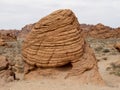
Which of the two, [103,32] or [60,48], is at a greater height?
[60,48]

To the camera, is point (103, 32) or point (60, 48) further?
point (103, 32)

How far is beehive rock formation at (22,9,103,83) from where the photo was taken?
1659cm

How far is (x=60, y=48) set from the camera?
16.8m

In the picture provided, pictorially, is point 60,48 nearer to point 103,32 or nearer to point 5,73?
point 5,73

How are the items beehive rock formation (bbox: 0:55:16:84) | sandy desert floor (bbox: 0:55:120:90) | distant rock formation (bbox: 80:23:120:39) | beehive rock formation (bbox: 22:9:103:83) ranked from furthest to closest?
1. distant rock formation (bbox: 80:23:120:39)
2. beehive rock formation (bbox: 22:9:103:83)
3. beehive rock formation (bbox: 0:55:16:84)
4. sandy desert floor (bbox: 0:55:120:90)

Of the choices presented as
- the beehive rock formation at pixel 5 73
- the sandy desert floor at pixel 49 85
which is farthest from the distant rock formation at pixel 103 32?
the sandy desert floor at pixel 49 85

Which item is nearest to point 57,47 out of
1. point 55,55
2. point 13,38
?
point 55,55

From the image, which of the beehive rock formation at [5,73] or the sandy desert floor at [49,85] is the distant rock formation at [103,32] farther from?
the sandy desert floor at [49,85]

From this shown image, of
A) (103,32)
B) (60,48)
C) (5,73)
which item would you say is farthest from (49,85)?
(103,32)

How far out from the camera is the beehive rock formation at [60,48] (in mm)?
16594

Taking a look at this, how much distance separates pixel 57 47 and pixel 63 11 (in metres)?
1.80

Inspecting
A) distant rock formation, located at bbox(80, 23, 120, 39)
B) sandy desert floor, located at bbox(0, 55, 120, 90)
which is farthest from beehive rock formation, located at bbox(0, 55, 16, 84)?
distant rock formation, located at bbox(80, 23, 120, 39)

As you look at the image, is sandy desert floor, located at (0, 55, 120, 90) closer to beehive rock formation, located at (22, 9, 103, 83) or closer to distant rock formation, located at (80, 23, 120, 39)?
beehive rock formation, located at (22, 9, 103, 83)

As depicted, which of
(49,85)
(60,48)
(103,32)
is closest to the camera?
(49,85)
